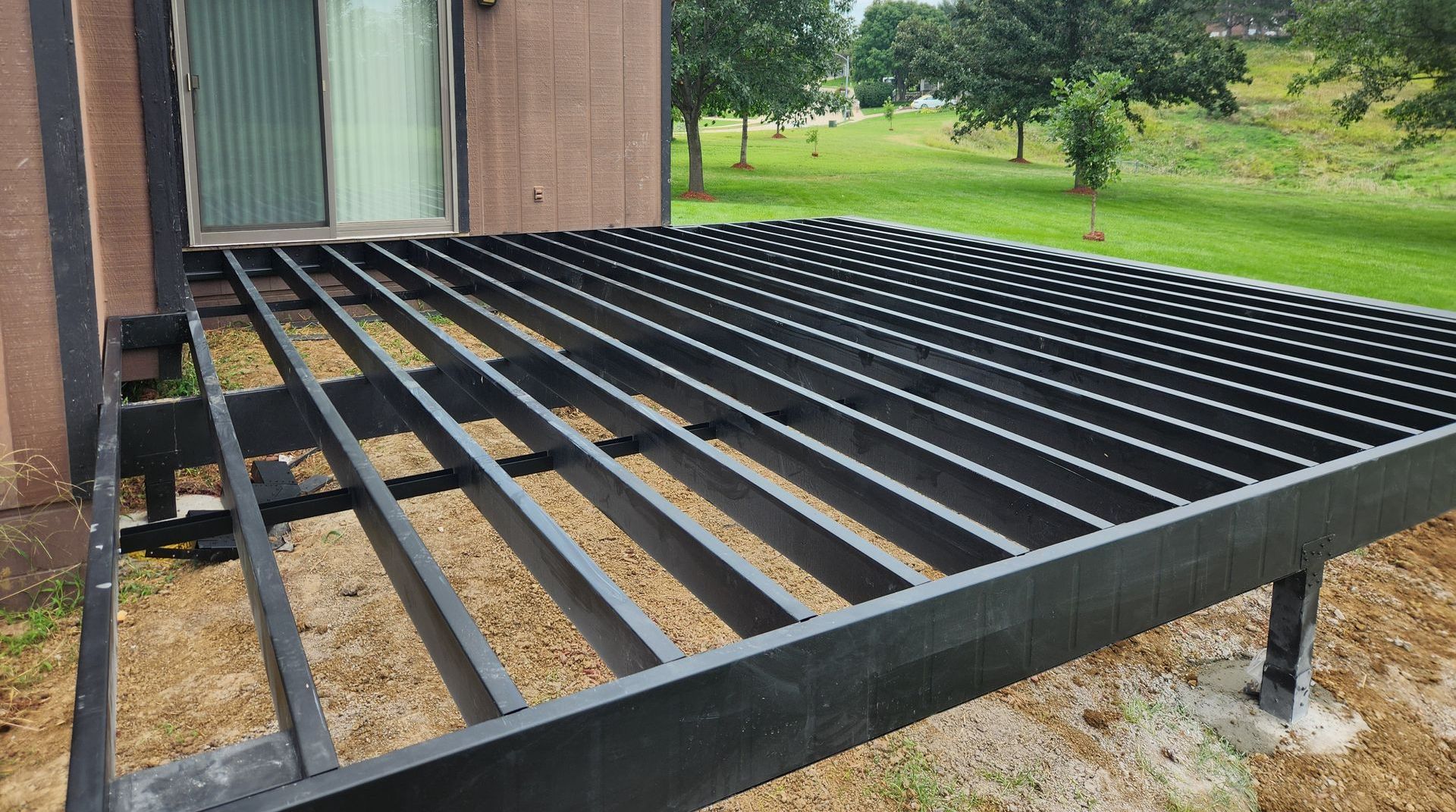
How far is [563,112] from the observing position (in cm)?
640

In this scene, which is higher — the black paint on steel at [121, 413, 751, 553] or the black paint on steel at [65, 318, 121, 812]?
the black paint on steel at [65, 318, 121, 812]

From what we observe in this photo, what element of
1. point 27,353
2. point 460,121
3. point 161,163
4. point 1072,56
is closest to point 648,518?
point 27,353

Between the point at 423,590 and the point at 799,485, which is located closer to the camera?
the point at 423,590

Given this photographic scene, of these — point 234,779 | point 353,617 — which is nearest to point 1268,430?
point 234,779

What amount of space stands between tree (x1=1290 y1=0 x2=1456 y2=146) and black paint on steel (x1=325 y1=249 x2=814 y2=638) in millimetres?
17819

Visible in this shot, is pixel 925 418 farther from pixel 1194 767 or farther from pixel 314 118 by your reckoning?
pixel 314 118

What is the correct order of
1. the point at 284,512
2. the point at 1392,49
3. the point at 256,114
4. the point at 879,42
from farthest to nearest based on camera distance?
the point at 879,42 → the point at 1392,49 → the point at 256,114 → the point at 284,512

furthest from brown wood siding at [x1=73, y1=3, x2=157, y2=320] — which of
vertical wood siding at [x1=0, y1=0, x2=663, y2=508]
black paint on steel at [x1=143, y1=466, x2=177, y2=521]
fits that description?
black paint on steel at [x1=143, y1=466, x2=177, y2=521]

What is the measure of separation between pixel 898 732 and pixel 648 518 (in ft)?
5.17

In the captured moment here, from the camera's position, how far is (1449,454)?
2.19m

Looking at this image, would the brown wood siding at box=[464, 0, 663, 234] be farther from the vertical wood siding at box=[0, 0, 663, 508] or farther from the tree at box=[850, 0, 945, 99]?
the tree at box=[850, 0, 945, 99]

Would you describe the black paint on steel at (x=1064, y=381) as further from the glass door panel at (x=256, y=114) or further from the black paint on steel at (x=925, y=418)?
the glass door panel at (x=256, y=114)

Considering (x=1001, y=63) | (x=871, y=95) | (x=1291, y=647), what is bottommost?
(x=1291, y=647)

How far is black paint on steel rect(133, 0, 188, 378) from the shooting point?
4.59m
